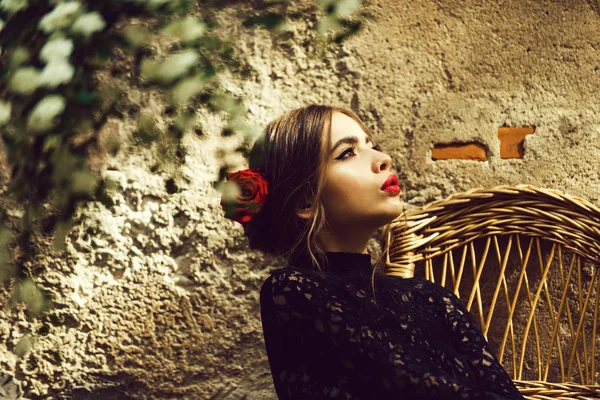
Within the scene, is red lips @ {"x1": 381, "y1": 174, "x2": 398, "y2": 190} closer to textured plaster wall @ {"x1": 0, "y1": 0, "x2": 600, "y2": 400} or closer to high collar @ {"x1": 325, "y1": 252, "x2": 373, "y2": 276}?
high collar @ {"x1": 325, "y1": 252, "x2": 373, "y2": 276}

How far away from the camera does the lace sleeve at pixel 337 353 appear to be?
1.03 m

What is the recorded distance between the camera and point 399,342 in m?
1.08

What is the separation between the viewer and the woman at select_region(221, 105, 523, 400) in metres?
1.06

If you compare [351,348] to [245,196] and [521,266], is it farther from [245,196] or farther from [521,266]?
[521,266]

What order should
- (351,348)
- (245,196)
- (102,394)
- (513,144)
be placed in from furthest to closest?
(513,144)
(102,394)
(245,196)
(351,348)

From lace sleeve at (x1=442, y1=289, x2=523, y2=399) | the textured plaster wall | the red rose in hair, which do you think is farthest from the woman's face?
the textured plaster wall

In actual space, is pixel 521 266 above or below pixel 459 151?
below

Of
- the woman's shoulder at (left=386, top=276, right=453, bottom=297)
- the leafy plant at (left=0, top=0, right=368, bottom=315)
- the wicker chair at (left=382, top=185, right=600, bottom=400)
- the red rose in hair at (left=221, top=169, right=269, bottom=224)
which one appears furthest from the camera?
the wicker chair at (left=382, top=185, right=600, bottom=400)

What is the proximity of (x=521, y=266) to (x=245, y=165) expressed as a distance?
0.74 metres

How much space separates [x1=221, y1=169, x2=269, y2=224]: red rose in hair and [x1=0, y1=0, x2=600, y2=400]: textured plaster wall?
1.29ft

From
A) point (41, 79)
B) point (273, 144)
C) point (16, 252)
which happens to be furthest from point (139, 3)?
point (16, 252)

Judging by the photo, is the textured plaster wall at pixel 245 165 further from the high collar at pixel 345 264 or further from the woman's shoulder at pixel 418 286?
the high collar at pixel 345 264

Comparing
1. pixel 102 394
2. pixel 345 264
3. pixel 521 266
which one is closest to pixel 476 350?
pixel 345 264

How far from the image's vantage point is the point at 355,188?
1.19 meters
